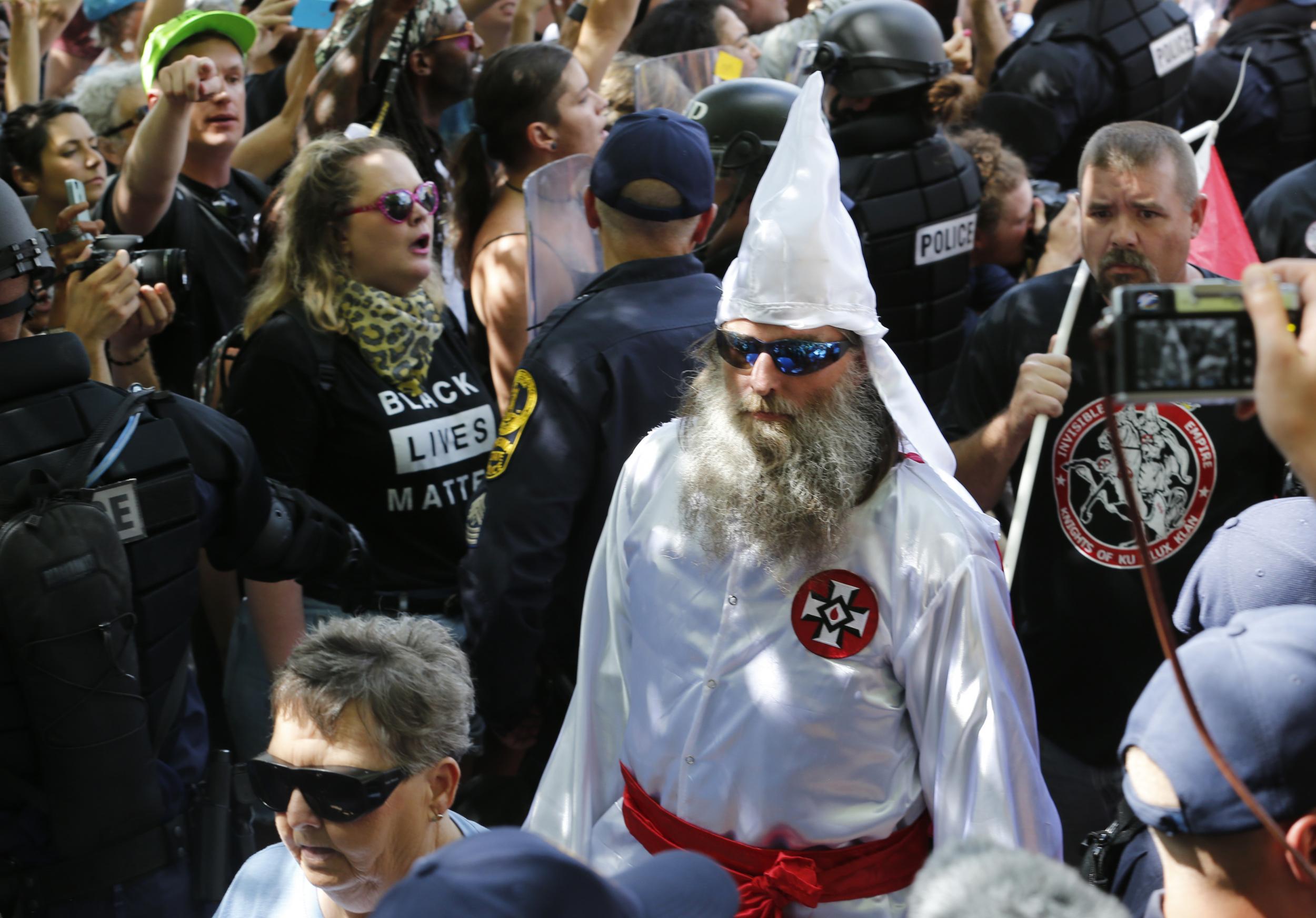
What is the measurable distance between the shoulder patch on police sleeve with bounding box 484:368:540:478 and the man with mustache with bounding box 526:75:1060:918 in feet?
1.94

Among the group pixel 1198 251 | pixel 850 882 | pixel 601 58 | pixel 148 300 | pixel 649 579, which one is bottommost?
pixel 850 882

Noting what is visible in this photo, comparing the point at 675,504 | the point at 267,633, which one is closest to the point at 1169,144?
the point at 675,504

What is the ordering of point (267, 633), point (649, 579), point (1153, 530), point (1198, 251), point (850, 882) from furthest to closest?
1. point (1198, 251)
2. point (267, 633)
3. point (1153, 530)
4. point (649, 579)
5. point (850, 882)

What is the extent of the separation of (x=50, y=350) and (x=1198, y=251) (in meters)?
3.28

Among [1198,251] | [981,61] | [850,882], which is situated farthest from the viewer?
[981,61]

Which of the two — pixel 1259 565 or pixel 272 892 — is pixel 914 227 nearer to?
pixel 1259 565

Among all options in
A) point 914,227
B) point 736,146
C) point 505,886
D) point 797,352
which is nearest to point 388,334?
point 736,146

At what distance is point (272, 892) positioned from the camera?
2613mm

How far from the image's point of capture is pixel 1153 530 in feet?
12.0

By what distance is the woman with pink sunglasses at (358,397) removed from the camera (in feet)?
13.0

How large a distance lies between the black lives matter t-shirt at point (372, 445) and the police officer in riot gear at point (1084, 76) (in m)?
3.53

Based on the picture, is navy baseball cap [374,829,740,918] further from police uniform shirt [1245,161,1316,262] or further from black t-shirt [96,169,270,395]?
police uniform shirt [1245,161,1316,262]

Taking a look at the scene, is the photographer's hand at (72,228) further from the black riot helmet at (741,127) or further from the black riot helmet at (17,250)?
the black riot helmet at (741,127)

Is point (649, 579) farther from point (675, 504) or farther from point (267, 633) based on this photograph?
point (267, 633)
